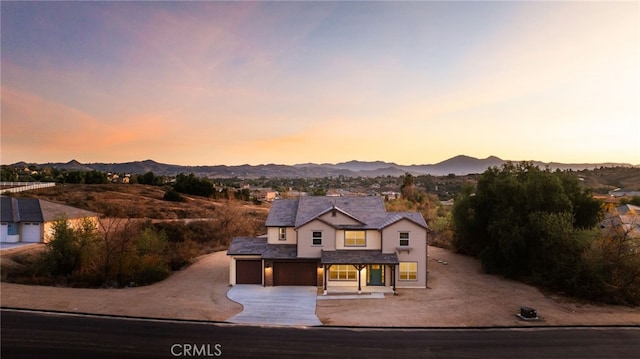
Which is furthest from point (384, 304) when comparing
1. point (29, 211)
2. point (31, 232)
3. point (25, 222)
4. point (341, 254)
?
point (29, 211)

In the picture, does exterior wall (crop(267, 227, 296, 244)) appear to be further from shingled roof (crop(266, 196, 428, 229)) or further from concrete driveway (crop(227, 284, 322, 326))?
concrete driveway (crop(227, 284, 322, 326))

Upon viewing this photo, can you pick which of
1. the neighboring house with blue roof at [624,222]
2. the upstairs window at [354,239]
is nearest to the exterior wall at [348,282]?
the upstairs window at [354,239]

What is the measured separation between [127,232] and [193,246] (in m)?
9.85

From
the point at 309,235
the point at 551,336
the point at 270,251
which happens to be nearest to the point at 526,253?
the point at 551,336

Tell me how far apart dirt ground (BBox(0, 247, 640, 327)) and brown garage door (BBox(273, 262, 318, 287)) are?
12.5 feet

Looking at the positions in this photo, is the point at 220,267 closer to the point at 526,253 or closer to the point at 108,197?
the point at 526,253

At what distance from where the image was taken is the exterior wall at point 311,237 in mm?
27188

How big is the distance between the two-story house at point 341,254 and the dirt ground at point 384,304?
5.26 feet

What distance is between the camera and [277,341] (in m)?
17.0

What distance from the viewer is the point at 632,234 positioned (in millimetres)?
28812

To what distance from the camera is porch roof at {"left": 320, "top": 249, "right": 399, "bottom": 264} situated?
25592 millimetres

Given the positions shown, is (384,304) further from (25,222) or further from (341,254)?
(25,222)

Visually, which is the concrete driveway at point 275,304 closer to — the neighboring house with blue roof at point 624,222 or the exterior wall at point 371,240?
the exterior wall at point 371,240

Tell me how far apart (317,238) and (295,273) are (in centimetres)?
296
